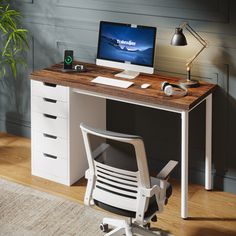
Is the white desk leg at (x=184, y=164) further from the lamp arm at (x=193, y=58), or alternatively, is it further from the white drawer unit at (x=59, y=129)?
the white drawer unit at (x=59, y=129)

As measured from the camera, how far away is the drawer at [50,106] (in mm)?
4320

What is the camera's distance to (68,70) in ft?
14.8

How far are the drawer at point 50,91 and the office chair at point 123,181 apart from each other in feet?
2.99

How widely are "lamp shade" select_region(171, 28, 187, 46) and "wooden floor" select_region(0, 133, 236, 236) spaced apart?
110 cm

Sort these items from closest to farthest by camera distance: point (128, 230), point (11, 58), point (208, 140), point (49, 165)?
point (128, 230)
point (208, 140)
point (49, 165)
point (11, 58)

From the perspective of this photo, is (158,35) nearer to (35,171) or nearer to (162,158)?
(162,158)

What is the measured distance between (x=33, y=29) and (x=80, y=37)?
514 millimetres

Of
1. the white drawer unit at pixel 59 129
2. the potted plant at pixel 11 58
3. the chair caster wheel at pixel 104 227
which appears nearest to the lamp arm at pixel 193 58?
the white drawer unit at pixel 59 129

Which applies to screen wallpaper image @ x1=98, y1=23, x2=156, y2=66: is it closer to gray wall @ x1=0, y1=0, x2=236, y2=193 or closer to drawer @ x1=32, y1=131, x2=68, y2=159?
gray wall @ x1=0, y1=0, x2=236, y2=193

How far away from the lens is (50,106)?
4379 mm

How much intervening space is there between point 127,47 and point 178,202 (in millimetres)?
1167

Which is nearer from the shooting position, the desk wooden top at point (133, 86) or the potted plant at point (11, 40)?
the desk wooden top at point (133, 86)

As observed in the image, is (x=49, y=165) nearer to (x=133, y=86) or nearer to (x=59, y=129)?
(x=59, y=129)

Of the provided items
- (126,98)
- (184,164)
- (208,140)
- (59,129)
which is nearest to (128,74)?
(126,98)
